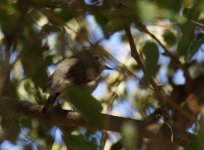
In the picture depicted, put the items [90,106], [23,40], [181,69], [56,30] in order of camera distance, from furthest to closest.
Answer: [181,69]
[56,30]
[23,40]
[90,106]

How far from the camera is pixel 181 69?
2.54 metres

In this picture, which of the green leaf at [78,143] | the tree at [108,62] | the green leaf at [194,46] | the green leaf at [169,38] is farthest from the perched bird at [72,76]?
the green leaf at [194,46]

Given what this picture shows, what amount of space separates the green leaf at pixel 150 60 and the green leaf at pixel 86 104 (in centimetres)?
14

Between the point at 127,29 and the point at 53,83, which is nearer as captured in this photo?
the point at 127,29

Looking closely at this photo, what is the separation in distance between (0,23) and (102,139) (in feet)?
1.83

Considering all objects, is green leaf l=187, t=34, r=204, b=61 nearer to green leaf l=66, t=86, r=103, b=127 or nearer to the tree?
the tree

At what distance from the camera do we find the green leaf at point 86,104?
1.03 metres

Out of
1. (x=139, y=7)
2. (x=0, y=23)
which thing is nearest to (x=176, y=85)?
(x=0, y=23)

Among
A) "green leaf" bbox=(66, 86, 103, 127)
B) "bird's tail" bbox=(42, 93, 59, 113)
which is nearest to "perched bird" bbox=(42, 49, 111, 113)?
"bird's tail" bbox=(42, 93, 59, 113)

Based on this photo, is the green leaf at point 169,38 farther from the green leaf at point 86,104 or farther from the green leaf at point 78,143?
the green leaf at point 86,104

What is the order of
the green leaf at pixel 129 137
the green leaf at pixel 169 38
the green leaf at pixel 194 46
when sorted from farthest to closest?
the green leaf at pixel 169 38 → the green leaf at pixel 194 46 → the green leaf at pixel 129 137

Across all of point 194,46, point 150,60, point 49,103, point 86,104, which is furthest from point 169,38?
point 86,104

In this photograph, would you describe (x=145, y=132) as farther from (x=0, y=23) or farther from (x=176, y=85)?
(x=176, y=85)

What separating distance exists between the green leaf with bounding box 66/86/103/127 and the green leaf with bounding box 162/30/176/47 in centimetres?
153
